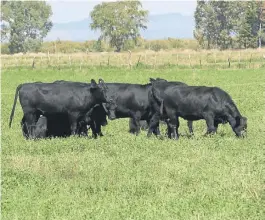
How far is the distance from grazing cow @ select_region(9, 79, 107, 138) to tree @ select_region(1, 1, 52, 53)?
7848 centimetres

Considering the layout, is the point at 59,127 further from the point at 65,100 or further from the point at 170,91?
the point at 170,91

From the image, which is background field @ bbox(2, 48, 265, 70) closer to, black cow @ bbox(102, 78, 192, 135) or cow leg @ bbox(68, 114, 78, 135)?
black cow @ bbox(102, 78, 192, 135)

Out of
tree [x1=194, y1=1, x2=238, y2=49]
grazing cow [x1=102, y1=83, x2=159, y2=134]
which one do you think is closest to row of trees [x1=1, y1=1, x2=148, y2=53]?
tree [x1=194, y1=1, x2=238, y2=49]

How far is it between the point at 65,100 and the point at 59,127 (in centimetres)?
90

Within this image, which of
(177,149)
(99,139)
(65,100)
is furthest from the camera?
(65,100)

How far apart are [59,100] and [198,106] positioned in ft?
10.6

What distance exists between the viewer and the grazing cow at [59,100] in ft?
46.5

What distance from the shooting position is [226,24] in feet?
310

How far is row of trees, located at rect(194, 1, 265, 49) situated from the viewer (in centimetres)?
8244

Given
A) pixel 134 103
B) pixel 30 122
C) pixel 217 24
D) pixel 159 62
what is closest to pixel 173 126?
pixel 134 103

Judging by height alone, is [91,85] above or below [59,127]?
above

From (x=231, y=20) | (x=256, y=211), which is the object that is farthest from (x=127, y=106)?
(x=231, y=20)

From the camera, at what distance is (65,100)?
14.2m

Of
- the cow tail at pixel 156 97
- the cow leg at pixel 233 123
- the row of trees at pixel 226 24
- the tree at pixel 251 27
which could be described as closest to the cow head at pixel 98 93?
the cow tail at pixel 156 97
